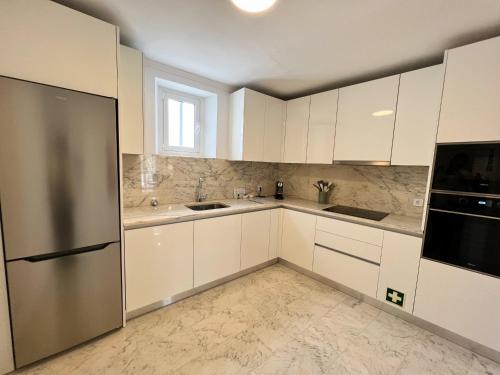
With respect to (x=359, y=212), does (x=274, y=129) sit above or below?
above

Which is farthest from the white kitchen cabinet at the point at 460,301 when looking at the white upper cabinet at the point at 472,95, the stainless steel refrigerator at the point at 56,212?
the stainless steel refrigerator at the point at 56,212

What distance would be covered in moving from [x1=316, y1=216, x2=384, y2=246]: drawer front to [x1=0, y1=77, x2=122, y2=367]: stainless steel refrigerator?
2.02 m

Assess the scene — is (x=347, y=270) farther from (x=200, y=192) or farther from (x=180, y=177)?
(x=180, y=177)

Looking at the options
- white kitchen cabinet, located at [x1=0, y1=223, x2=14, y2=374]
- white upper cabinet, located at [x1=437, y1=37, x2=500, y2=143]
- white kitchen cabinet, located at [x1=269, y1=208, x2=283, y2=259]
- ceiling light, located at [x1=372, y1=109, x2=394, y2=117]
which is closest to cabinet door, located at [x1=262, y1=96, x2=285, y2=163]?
white kitchen cabinet, located at [x1=269, y1=208, x2=283, y2=259]

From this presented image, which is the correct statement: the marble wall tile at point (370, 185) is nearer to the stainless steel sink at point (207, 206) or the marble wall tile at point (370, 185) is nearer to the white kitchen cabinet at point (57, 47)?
the stainless steel sink at point (207, 206)

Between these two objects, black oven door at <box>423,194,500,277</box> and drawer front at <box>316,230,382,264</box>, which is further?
drawer front at <box>316,230,382,264</box>

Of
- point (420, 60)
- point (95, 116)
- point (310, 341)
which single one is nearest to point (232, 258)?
point (310, 341)

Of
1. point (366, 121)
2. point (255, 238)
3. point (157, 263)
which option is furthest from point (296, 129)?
point (157, 263)

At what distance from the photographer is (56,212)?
1.35 meters

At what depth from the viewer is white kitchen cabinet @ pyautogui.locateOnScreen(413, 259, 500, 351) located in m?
1.54

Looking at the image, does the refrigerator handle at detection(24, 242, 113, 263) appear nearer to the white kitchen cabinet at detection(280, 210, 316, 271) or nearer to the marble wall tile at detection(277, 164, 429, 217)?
the white kitchen cabinet at detection(280, 210, 316, 271)

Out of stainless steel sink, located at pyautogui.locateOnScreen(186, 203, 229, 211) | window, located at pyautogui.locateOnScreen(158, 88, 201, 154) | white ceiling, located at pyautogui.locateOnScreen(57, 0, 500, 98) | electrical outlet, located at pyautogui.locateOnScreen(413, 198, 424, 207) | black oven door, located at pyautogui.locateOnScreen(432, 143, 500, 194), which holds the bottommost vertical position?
stainless steel sink, located at pyautogui.locateOnScreen(186, 203, 229, 211)

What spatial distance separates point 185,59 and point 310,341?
2724 millimetres

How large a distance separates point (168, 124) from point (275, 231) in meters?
1.89
